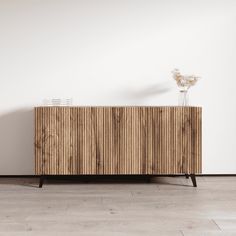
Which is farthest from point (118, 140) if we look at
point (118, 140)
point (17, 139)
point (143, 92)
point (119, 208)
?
point (17, 139)

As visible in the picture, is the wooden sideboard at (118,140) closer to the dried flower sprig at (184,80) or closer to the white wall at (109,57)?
the dried flower sprig at (184,80)

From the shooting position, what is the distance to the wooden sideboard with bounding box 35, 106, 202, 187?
3.45 m

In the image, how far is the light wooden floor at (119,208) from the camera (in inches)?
93.5

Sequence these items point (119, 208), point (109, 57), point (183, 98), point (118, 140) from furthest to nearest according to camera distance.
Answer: point (109, 57), point (183, 98), point (118, 140), point (119, 208)

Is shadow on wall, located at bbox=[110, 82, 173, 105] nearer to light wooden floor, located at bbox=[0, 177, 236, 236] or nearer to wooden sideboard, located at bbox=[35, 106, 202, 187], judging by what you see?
wooden sideboard, located at bbox=[35, 106, 202, 187]

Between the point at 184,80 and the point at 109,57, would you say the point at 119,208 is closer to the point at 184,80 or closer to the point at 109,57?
the point at 184,80

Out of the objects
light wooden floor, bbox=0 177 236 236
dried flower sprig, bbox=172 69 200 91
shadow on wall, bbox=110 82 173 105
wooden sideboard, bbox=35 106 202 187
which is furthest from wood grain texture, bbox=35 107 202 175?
shadow on wall, bbox=110 82 173 105

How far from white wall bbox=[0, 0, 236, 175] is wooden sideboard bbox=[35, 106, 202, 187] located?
1.55 feet

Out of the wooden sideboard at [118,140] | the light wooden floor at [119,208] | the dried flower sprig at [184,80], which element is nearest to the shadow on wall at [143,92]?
the dried flower sprig at [184,80]

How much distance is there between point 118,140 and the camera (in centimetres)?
347

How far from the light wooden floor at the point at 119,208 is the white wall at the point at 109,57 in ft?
1.91

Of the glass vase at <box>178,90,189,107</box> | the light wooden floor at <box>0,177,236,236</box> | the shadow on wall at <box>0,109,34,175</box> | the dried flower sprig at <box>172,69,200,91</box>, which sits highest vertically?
the dried flower sprig at <box>172,69,200,91</box>

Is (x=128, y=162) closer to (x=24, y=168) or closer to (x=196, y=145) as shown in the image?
(x=196, y=145)

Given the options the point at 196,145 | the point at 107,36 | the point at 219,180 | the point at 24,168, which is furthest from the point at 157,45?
the point at 24,168
